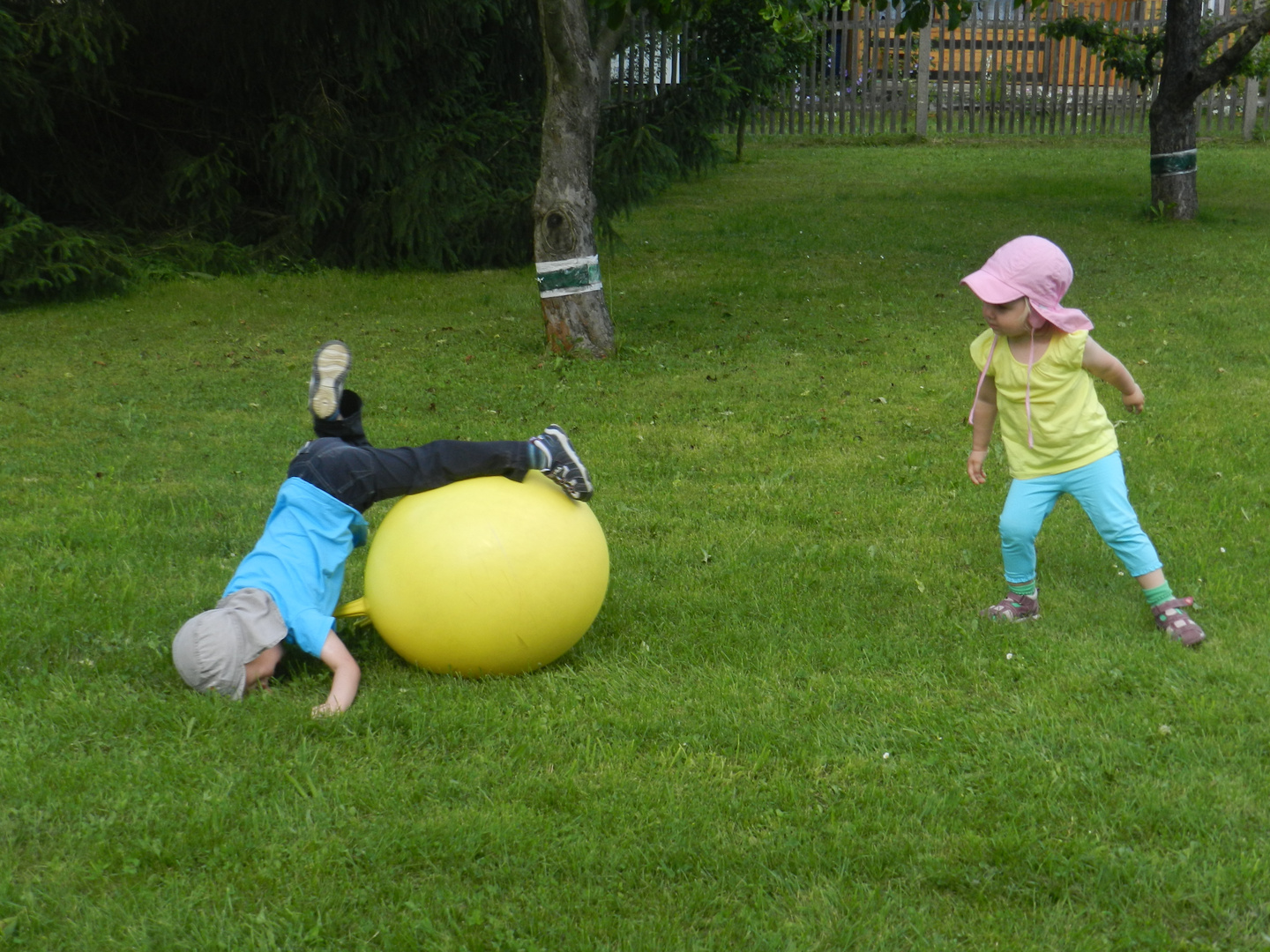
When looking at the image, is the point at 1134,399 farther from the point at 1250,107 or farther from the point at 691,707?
the point at 1250,107

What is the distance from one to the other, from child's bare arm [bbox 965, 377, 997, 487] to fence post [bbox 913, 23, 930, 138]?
1983 centimetres

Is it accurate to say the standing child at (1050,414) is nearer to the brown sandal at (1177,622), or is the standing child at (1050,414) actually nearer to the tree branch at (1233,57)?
the brown sandal at (1177,622)

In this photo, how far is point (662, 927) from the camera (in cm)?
304

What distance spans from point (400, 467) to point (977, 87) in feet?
70.8

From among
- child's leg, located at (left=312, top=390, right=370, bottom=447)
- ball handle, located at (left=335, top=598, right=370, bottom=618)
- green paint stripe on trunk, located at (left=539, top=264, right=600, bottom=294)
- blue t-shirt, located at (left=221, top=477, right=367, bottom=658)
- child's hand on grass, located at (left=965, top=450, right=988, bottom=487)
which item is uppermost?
green paint stripe on trunk, located at (left=539, top=264, right=600, bottom=294)

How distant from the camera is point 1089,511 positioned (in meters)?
4.63

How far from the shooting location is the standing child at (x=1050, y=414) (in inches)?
175

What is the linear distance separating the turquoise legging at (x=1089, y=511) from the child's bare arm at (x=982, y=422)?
0.64ft

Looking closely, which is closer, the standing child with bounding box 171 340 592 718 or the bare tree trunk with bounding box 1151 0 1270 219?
the standing child with bounding box 171 340 592 718

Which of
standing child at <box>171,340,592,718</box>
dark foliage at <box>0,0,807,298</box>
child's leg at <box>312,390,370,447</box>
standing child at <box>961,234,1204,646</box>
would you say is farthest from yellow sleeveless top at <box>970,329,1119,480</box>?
dark foliage at <box>0,0,807,298</box>

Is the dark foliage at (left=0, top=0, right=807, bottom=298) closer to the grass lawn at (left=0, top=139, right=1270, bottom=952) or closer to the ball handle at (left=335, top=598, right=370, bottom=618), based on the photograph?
the grass lawn at (left=0, top=139, right=1270, bottom=952)

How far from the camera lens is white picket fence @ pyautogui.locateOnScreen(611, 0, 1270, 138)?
22.6 meters

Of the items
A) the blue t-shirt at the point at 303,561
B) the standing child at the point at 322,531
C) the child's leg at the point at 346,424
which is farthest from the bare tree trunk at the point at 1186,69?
the blue t-shirt at the point at 303,561

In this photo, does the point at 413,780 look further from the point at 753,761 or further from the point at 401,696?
the point at 753,761
